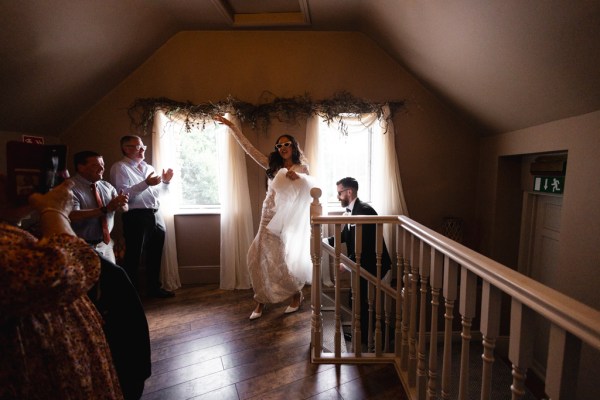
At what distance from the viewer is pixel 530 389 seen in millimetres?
2859

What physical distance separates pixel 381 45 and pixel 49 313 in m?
3.62

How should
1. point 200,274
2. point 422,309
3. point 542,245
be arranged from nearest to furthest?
point 422,309 → point 542,245 → point 200,274

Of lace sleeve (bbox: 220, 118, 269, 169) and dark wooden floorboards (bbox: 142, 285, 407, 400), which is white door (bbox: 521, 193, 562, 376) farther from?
lace sleeve (bbox: 220, 118, 269, 169)

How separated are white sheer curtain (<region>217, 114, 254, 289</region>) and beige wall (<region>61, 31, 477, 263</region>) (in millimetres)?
172

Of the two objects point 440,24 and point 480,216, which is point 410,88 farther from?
point 480,216

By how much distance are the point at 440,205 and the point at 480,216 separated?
45cm

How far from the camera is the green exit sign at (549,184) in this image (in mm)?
2559

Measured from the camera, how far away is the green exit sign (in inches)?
101

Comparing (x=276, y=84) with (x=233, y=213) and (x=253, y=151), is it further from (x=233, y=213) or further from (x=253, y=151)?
(x=233, y=213)

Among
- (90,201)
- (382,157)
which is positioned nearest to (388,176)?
(382,157)

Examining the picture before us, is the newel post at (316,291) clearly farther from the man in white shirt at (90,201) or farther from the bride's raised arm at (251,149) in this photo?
the man in white shirt at (90,201)

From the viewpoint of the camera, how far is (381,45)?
3.31 metres

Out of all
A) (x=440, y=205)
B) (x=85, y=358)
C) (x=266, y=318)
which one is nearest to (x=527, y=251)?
(x=440, y=205)

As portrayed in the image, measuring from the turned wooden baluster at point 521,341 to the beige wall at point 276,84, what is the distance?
9.43 ft
